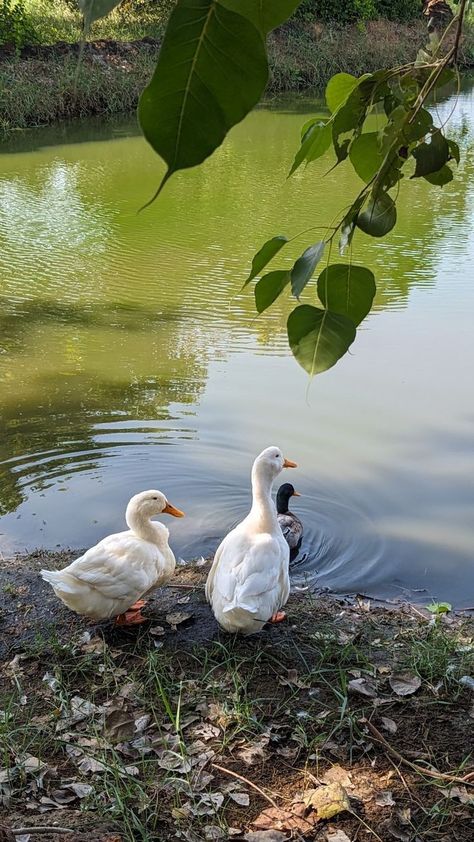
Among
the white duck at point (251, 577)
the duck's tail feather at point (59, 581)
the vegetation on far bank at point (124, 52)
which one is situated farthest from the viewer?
the vegetation on far bank at point (124, 52)

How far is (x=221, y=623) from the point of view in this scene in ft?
12.8

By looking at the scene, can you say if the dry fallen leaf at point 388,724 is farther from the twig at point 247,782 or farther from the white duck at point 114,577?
the white duck at point 114,577

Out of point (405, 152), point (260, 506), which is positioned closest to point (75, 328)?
point (260, 506)

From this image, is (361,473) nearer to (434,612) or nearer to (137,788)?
(434,612)

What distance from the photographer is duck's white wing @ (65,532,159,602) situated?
394 cm

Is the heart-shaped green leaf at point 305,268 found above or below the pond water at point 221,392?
above

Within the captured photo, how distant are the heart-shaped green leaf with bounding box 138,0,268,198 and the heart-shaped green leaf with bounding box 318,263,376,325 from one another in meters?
0.45

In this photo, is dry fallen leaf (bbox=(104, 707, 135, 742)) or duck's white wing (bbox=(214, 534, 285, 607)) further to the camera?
duck's white wing (bbox=(214, 534, 285, 607))

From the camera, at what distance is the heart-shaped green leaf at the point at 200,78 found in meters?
0.53

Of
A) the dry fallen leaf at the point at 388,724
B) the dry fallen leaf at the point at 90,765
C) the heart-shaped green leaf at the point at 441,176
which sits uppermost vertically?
the heart-shaped green leaf at the point at 441,176

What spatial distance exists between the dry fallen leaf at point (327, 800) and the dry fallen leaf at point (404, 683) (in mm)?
729

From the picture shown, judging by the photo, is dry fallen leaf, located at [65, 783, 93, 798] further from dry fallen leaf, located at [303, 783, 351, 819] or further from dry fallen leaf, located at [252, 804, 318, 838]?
dry fallen leaf, located at [303, 783, 351, 819]

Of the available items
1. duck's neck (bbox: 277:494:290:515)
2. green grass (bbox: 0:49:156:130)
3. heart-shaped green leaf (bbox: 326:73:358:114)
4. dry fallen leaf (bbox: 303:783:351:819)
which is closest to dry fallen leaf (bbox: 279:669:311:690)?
dry fallen leaf (bbox: 303:783:351:819)

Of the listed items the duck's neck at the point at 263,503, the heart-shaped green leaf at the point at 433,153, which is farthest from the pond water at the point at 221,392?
the heart-shaped green leaf at the point at 433,153
